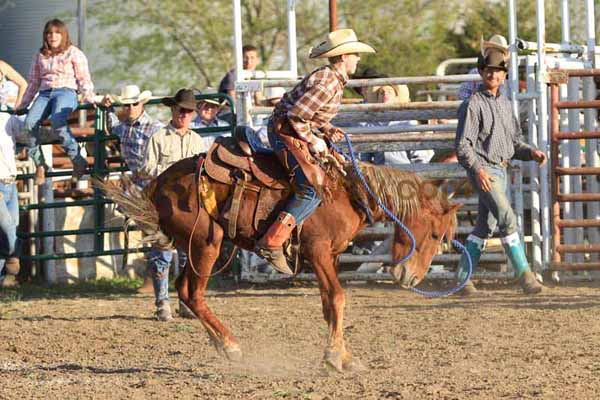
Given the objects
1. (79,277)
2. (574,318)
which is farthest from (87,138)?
(574,318)

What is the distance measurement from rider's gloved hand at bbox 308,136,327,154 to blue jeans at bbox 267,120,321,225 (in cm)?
13

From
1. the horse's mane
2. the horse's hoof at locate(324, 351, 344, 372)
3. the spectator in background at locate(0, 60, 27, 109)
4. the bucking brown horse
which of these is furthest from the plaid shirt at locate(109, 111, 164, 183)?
the horse's hoof at locate(324, 351, 344, 372)

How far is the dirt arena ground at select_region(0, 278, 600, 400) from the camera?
624 cm

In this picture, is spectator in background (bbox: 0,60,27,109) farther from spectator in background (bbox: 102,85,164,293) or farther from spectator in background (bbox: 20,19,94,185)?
spectator in background (bbox: 102,85,164,293)

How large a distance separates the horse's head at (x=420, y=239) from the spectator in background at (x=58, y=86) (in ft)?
15.9

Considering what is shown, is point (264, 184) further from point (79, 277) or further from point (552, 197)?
point (79, 277)

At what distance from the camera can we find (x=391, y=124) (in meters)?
11.6

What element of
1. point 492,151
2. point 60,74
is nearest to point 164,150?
point 60,74

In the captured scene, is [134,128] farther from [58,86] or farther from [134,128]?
[58,86]

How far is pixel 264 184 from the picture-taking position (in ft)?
24.6

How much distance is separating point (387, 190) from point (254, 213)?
0.86 meters

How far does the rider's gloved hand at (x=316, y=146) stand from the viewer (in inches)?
285

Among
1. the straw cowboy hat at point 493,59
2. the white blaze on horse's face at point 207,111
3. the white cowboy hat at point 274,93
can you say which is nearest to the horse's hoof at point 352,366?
the straw cowboy hat at point 493,59

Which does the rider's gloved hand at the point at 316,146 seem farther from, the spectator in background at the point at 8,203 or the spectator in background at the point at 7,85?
the spectator in background at the point at 7,85
